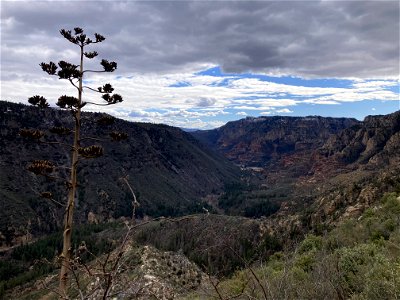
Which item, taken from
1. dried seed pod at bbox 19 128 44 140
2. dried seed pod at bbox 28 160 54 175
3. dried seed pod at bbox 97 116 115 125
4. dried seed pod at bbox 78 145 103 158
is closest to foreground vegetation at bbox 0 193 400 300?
dried seed pod at bbox 28 160 54 175

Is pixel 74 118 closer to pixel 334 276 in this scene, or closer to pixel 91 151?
pixel 91 151

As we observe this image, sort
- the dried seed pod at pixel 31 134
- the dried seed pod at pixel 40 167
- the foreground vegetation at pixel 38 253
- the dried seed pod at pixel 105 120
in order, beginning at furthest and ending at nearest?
the foreground vegetation at pixel 38 253, the dried seed pod at pixel 105 120, the dried seed pod at pixel 31 134, the dried seed pod at pixel 40 167

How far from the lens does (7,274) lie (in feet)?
407

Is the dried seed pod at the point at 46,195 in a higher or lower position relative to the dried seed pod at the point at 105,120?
lower

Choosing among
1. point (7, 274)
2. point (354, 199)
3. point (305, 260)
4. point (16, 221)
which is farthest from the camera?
point (16, 221)

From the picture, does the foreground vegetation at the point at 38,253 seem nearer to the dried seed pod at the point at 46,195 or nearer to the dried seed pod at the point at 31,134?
the dried seed pod at the point at 46,195

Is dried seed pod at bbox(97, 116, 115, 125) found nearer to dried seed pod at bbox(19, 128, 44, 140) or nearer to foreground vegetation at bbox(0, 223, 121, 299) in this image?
dried seed pod at bbox(19, 128, 44, 140)

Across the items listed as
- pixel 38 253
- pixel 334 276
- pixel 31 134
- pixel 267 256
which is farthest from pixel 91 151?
pixel 38 253

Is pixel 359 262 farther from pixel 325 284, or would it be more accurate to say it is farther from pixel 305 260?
pixel 305 260

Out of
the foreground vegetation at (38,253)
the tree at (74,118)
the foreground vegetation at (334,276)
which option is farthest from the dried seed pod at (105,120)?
the foreground vegetation at (38,253)

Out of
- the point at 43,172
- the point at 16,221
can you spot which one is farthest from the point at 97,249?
the point at 43,172

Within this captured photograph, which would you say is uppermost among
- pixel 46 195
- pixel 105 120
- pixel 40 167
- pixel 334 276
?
pixel 105 120

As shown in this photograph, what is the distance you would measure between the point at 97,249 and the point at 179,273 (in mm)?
97272

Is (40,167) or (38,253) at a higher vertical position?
(40,167)
